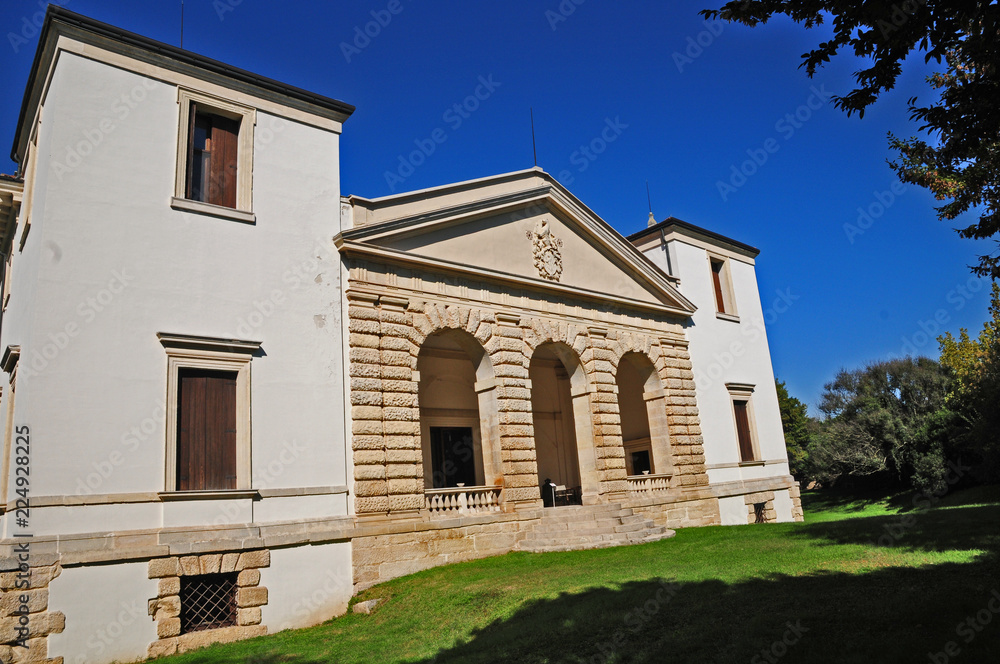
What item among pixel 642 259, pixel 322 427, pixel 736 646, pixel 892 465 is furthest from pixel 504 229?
pixel 892 465

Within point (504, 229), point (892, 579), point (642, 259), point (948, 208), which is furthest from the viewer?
point (642, 259)

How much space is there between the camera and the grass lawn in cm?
706

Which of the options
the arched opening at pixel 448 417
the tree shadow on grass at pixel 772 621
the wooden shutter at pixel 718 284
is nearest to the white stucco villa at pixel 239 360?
the arched opening at pixel 448 417

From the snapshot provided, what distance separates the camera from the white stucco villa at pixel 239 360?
11.5 meters

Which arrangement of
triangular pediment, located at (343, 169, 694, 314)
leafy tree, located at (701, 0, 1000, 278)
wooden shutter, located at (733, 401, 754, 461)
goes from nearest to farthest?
1. leafy tree, located at (701, 0, 1000, 278)
2. triangular pediment, located at (343, 169, 694, 314)
3. wooden shutter, located at (733, 401, 754, 461)

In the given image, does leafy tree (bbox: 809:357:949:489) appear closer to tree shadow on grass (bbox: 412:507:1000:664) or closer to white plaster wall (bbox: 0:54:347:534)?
tree shadow on grass (bbox: 412:507:1000:664)

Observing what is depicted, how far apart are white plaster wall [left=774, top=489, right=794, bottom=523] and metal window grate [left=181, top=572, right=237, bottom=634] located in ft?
62.9

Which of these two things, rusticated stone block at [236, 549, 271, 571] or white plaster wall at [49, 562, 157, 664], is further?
rusticated stone block at [236, 549, 271, 571]

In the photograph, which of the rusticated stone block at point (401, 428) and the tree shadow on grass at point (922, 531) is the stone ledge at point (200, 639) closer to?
the rusticated stone block at point (401, 428)

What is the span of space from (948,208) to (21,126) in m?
19.1

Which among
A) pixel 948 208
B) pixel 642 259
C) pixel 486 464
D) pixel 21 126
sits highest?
pixel 21 126

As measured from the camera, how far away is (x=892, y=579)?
8.94 m

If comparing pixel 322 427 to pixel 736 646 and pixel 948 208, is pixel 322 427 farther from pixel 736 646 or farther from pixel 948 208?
pixel 948 208

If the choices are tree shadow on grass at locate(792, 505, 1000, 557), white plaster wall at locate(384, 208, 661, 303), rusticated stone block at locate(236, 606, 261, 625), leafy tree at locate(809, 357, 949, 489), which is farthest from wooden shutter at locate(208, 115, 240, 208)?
leafy tree at locate(809, 357, 949, 489)
